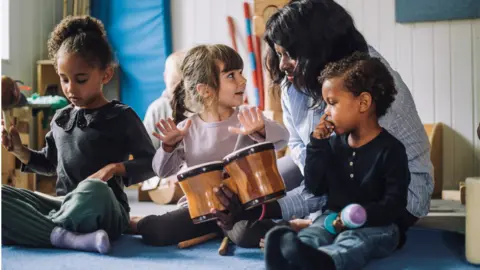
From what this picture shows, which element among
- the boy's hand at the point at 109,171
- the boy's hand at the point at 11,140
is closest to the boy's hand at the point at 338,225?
the boy's hand at the point at 109,171

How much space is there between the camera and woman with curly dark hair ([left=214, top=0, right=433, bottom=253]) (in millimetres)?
761

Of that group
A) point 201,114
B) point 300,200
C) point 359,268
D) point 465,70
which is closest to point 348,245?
point 359,268

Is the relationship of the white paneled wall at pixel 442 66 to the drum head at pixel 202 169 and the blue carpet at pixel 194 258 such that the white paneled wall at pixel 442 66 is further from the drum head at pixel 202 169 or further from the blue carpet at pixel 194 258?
the drum head at pixel 202 169

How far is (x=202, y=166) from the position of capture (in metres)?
0.76

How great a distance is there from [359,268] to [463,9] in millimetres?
434

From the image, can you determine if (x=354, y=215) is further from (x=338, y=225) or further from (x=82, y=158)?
(x=82, y=158)

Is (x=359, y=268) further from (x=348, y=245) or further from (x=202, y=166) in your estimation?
(x=202, y=166)

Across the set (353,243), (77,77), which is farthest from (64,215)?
(353,243)

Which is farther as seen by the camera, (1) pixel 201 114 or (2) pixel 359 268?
(1) pixel 201 114

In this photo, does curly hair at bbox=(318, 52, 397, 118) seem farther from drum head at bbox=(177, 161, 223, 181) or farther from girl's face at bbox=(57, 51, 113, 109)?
girl's face at bbox=(57, 51, 113, 109)

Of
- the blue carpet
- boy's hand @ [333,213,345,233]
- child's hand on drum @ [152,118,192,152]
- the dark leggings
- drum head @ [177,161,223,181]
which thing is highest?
child's hand on drum @ [152,118,192,152]

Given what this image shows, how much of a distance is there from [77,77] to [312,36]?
1.04 ft

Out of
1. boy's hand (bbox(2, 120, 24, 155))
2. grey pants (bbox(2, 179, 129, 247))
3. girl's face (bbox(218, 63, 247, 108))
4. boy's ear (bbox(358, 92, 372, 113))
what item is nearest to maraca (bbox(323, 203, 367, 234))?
boy's ear (bbox(358, 92, 372, 113))

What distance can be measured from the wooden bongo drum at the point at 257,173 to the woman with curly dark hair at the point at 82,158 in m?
0.20
